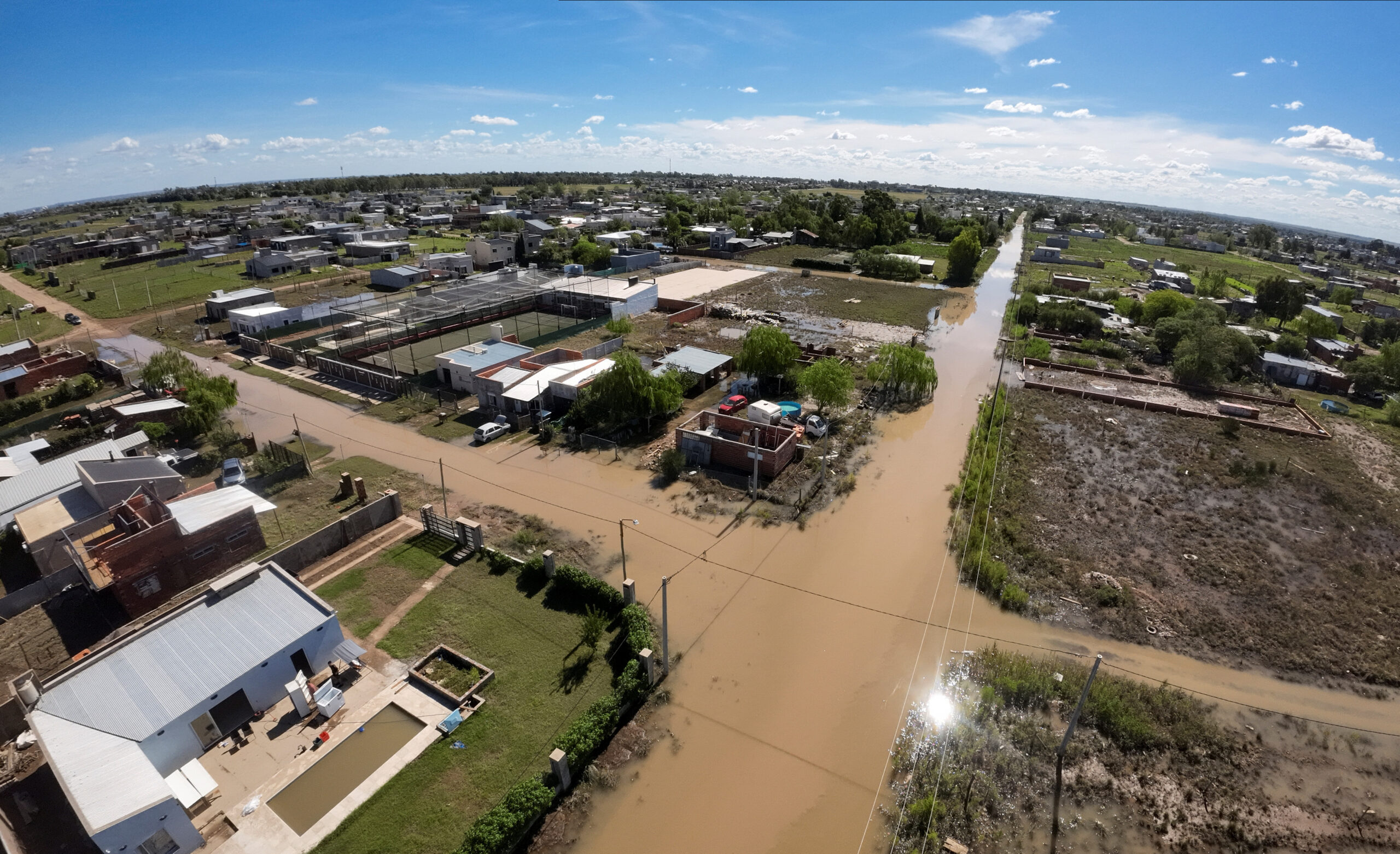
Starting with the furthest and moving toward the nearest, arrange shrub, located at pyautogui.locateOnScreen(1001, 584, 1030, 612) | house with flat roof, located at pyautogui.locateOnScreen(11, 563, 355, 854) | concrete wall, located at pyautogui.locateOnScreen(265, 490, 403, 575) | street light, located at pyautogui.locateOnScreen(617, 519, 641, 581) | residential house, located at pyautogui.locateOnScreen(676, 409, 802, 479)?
residential house, located at pyautogui.locateOnScreen(676, 409, 802, 479) < street light, located at pyautogui.locateOnScreen(617, 519, 641, 581) < concrete wall, located at pyautogui.locateOnScreen(265, 490, 403, 575) < shrub, located at pyautogui.locateOnScreen(1001, 584, 1030, 612) < house with flat roof, located at pyautogui.locateOnScreen(11, 563, 355, 854)

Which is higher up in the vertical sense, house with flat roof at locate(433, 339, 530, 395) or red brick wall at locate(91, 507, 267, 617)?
house with flat roof at locate(433, 339, 530, 395)

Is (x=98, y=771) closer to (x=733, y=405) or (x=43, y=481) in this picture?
(x=43, y=481)

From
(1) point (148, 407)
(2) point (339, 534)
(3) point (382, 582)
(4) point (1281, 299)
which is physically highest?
(4) point (1281, 299)

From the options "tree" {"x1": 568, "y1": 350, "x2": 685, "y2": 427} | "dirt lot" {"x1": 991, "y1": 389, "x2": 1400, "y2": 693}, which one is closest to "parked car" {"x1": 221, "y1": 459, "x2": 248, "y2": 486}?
"tree" {"x1": 568, "y1": 350, "x2": 685, "y2": 427}

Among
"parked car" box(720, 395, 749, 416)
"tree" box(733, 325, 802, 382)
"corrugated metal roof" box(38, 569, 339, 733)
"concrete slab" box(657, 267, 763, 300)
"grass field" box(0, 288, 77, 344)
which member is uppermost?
"concrete slab" box(657, 267, 763, 300)

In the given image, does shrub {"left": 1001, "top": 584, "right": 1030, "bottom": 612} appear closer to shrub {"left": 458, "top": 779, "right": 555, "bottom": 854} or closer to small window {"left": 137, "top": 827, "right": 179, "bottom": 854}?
shrub {"left": 458, "top": 779, "right": 555, "bottom": 854}

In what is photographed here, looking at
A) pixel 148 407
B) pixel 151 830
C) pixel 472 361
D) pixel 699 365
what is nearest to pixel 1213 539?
pixel 699 365
